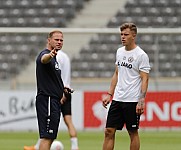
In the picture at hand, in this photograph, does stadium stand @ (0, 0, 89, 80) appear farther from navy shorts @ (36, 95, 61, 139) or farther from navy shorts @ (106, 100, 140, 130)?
navy shorts @ (36, 95, 61, 139)

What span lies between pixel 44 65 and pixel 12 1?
20.1 metres

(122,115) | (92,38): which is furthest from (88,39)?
(122,115)

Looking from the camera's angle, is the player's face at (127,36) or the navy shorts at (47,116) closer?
the navy shorts at (47,116)

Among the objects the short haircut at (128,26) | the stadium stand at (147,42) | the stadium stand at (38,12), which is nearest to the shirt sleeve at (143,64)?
the short haircut at (128,26)

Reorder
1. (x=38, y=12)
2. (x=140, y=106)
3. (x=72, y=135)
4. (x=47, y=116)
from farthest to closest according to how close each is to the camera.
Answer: (x=38, y=12), (x=72, y=135), (x=140, y=106), (x=47, y=116)

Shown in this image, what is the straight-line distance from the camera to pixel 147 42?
22906 mm

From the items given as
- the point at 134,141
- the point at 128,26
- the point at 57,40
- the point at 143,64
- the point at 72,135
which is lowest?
the point at 72,135

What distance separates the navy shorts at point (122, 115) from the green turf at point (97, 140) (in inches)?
135

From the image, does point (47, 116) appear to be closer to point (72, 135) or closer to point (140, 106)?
point (140, 106)

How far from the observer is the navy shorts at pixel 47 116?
10.4 m

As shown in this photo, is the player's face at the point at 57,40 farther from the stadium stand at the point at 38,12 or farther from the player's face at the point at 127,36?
the stadium stand at the point at 38,12

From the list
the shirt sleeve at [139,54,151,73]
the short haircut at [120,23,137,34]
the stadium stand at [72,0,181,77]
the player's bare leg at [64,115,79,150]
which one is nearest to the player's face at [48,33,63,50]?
the short haircut at [120,23,137,34]

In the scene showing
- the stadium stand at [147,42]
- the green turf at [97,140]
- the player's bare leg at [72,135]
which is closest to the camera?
the player's bare leg at [72,135]

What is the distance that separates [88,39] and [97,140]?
7229 mm
